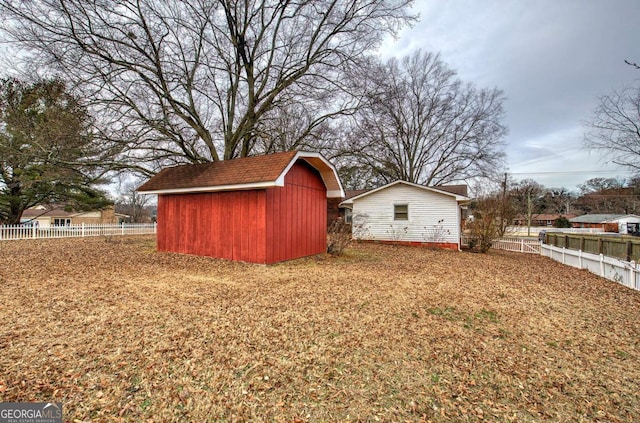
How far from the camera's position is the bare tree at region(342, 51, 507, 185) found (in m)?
23.0

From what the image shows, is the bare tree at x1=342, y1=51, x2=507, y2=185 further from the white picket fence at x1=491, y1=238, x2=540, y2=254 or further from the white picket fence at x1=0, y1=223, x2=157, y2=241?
the white picket fence at x1=0, y1=223, x2=157, y2=241

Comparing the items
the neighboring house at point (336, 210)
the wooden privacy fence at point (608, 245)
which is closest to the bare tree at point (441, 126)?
the neighboring house at point (336, 210)

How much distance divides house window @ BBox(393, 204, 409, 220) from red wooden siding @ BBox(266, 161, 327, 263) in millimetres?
5681

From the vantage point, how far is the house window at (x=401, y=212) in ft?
48.6

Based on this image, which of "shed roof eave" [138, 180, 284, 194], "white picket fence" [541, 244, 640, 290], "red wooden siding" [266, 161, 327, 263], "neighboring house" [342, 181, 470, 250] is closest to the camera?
"white picket fence" [541, 244, 640, 290]

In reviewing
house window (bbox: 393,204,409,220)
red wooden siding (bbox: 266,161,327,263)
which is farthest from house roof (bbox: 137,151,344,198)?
house window (bbox: 393,204,409,220)

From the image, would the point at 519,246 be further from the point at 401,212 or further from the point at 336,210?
the point at 336,210

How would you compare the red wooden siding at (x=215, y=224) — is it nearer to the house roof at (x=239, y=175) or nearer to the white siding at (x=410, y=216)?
the house roof at (x=239, y=175)

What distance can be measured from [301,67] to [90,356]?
1269 cm

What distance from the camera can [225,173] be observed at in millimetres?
8773

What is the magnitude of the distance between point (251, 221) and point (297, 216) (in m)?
1.67

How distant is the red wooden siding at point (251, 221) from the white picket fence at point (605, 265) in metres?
8.10

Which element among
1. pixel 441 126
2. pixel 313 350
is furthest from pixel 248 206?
pixel 441 126

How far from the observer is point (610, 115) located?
1132cm
